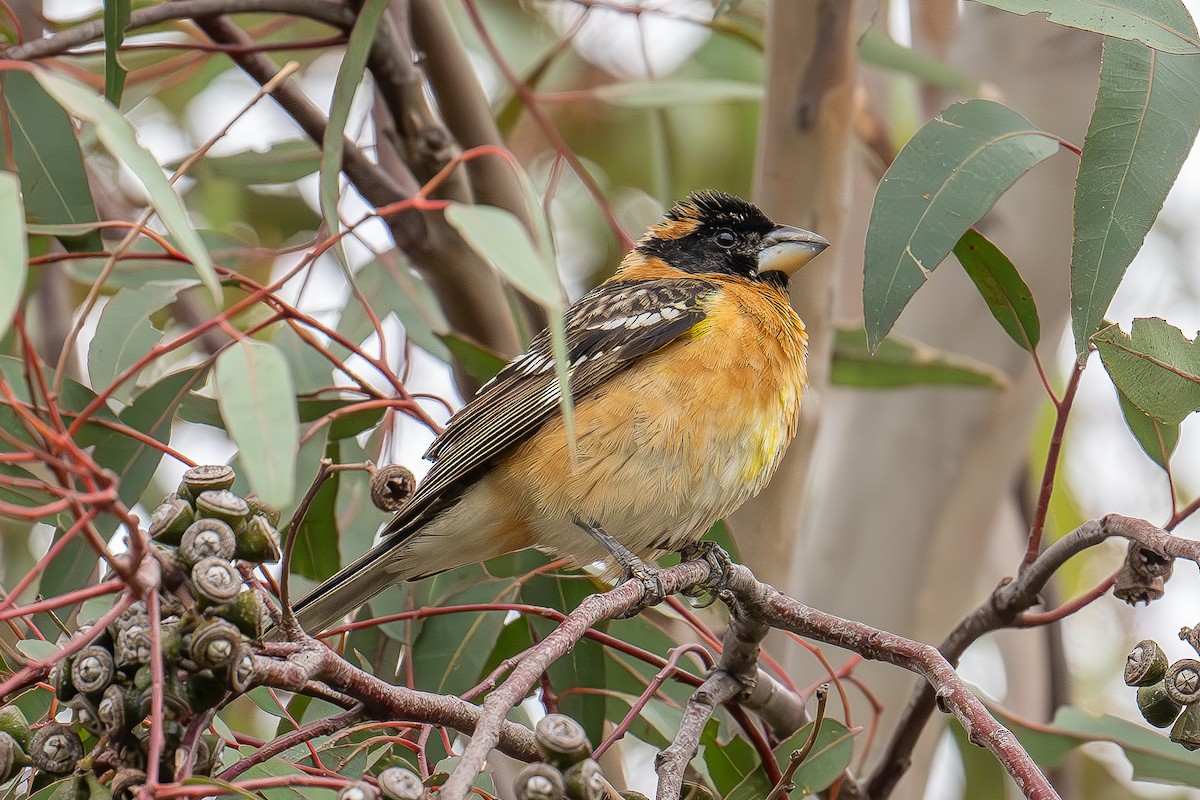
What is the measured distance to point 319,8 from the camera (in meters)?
3.13

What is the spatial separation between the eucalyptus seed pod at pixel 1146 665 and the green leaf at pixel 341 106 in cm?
160

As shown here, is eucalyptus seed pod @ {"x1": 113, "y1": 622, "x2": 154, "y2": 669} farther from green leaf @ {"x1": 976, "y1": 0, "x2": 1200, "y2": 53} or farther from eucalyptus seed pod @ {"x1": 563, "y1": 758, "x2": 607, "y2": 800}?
green leaf @ {"x1": 976, "y1": 0, "x2": 1200, "y2": 53}

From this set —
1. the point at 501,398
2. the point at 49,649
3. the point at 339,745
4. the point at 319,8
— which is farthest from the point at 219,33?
the point at 339,745

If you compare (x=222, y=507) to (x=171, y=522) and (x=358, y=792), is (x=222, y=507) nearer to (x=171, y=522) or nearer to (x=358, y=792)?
(x=171, y=522)

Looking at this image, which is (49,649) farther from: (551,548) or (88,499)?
(551,548)

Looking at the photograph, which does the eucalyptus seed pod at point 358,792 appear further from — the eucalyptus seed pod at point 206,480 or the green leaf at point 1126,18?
the green leaf at point 1126,18

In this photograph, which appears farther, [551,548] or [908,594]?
[908,594]

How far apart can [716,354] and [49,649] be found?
1.60m

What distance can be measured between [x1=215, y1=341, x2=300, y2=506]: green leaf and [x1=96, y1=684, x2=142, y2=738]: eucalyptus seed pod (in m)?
0.31

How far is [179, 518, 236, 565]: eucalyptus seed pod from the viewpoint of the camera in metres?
1.58

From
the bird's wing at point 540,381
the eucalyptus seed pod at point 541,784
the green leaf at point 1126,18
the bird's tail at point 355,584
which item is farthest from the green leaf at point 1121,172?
the bird's tail at point 355,584

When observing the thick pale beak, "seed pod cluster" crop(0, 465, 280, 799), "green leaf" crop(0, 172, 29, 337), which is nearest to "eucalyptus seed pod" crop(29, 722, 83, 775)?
"seed pod cluster" crop(0, 465, 280, 799)

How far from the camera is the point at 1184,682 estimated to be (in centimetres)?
181

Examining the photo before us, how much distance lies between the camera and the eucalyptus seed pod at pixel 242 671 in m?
1.52
